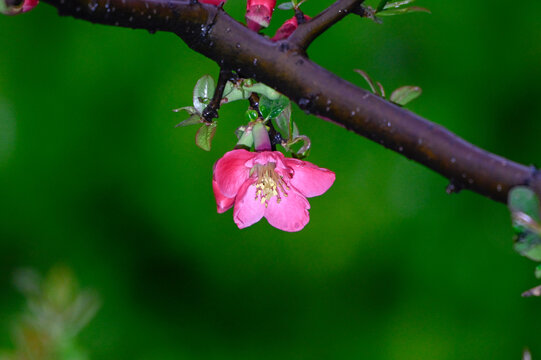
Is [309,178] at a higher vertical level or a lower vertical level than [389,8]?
lower

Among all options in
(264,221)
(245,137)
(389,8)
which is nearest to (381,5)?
(389,8)

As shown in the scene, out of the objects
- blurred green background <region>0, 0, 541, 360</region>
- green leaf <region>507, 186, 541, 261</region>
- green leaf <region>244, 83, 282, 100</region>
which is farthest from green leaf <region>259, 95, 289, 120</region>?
blurred green background <region>0, 0, 541, 360</region>

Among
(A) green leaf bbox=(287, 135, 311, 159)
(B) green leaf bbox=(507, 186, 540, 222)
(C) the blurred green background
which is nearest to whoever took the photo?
(B) green leaf bbox=(507, 186, 540, 222)

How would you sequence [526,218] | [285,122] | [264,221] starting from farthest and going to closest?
[264,221] → [285,122] → [526,218]

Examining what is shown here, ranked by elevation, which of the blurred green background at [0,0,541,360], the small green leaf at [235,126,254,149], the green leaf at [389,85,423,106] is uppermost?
the green leaf at [389,85,423,106]

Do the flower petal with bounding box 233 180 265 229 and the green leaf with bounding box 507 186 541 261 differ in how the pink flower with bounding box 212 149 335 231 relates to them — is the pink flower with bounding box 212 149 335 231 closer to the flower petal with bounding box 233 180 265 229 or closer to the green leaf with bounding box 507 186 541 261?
the flower petal with bounding box 233 180 265 229

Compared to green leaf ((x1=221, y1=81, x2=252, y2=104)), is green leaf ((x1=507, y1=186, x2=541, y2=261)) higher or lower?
green leaf ((x1=221, y1=81, x2=252, y2=104))

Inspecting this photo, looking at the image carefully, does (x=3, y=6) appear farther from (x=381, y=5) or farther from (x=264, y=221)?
(x=264, y=221)
